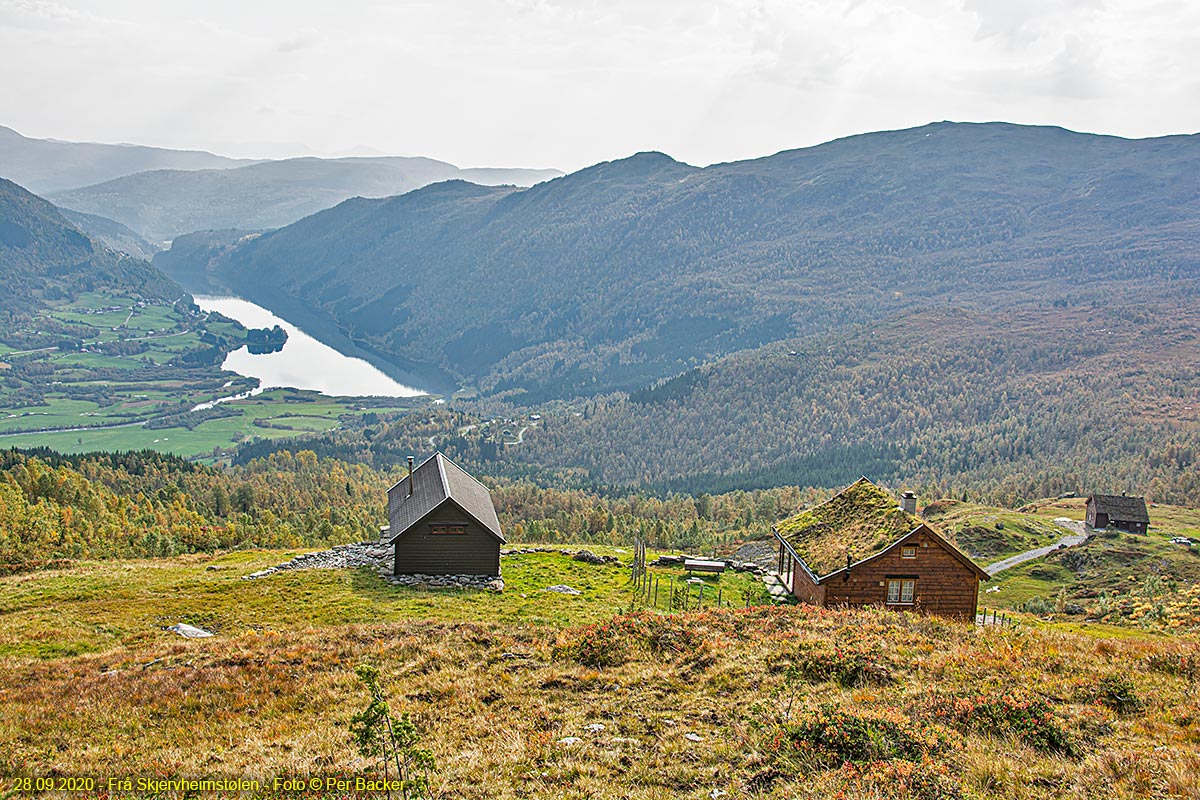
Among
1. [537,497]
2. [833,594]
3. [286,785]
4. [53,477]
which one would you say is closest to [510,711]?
Answer: [286,785]

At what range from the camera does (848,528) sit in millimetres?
41219

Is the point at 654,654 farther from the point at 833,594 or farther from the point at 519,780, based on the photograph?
the point at 833,594

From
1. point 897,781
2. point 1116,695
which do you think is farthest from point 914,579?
point 897,781

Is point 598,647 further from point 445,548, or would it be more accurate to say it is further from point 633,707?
point 445,548

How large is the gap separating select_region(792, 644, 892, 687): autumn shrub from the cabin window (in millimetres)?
16106

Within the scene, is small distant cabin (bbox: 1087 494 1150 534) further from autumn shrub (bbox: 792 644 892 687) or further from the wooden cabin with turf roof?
autumn shrub (bbox: 792 644 892 687)

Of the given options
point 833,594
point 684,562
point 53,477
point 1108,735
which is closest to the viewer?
point 1108,735

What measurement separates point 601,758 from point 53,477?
82974mm

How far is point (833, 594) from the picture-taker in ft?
124

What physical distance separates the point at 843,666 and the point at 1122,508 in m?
108

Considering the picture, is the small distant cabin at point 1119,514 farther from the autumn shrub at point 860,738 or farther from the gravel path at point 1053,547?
the autumn shrub at point 860,738

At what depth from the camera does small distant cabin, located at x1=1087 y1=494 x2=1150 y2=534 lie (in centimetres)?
10431

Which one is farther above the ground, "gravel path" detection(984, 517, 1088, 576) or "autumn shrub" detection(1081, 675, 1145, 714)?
"autumn shrub" detection(1081, 675, 1145, 714)

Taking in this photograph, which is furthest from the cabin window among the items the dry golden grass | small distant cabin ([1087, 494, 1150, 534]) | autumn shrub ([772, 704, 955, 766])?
small distant cabin ([1087, 494, 1150, 534])
